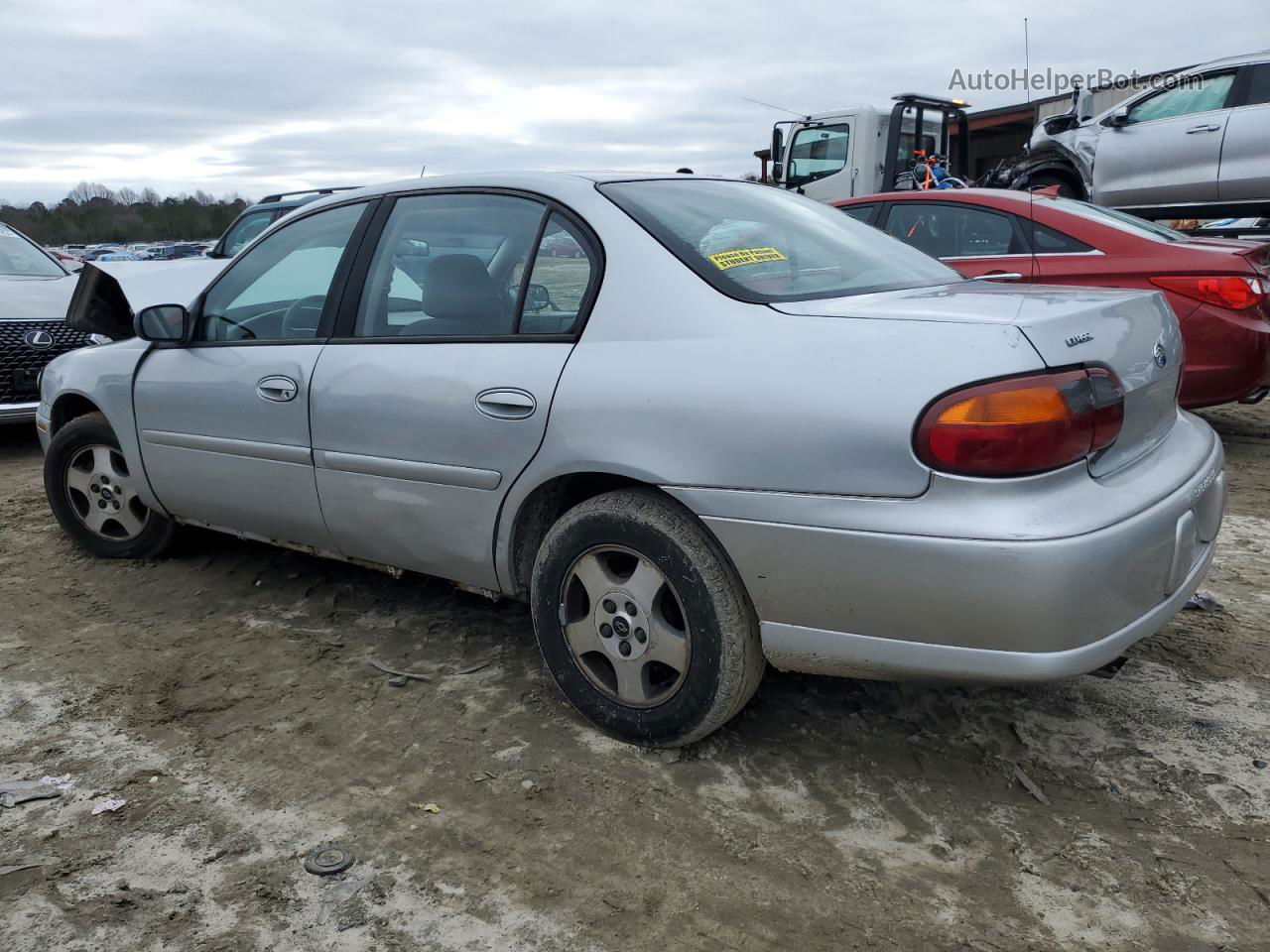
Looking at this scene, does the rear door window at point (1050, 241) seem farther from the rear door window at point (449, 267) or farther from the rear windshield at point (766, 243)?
the rear door window at point (449, 267)

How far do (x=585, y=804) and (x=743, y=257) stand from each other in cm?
147

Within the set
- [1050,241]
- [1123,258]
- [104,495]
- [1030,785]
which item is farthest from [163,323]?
[1123,258]

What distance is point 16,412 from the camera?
6.87 metres

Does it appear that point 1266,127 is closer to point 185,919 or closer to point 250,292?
point 250,292

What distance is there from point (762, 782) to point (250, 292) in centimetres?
247

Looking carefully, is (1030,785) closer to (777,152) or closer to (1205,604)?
(1205,604)

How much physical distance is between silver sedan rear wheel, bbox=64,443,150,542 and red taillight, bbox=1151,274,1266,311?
5175 millimetres

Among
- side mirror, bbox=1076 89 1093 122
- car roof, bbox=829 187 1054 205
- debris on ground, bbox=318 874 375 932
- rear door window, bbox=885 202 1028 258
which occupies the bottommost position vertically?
debris on ground, bbox=318 874 375 932

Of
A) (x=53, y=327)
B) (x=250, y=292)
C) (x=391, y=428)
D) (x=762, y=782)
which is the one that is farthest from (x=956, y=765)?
(x=53, y=327)

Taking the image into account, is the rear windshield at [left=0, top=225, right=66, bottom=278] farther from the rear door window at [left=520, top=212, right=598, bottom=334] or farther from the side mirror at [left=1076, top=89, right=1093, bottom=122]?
the side mirror at [left=1076, top=89, right=1093, bottom=122]

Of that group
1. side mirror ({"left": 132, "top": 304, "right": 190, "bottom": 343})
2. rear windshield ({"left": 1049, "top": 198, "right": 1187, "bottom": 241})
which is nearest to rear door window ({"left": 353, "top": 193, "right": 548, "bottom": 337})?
side mirror ({"left": 132, "top": 304, "right": 190, "bottom": 343})

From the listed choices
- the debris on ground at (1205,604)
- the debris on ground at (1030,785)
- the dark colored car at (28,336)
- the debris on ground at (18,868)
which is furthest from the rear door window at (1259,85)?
the debris on ground at (18,868)

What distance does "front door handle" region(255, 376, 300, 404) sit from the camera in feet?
11.4

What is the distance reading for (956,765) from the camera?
2777mm
